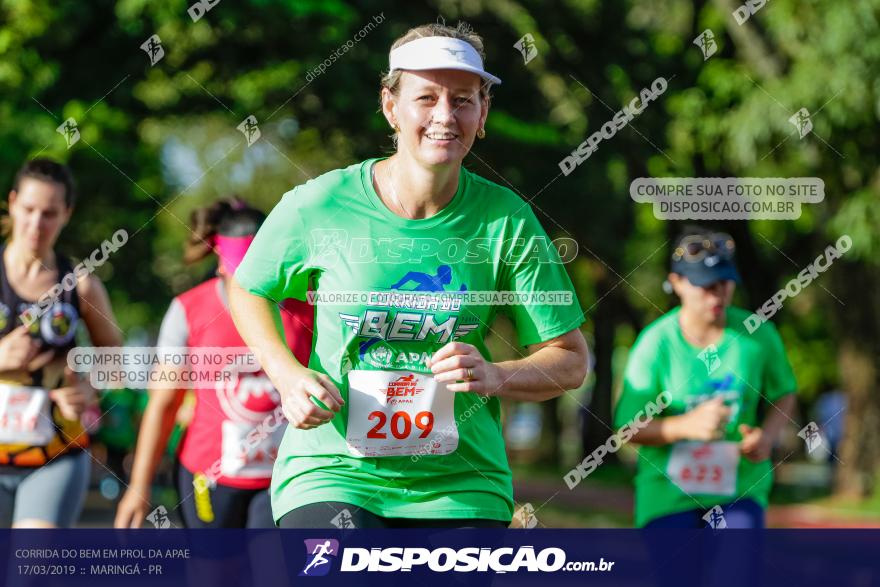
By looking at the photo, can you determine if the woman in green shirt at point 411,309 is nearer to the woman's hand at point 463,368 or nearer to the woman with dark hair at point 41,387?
the woman's hand at point 463,368

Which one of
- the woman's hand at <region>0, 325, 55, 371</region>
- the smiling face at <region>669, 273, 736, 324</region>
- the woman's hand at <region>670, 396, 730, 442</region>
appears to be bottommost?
the woman's hand at <region>670, 396, 730, 442</region>

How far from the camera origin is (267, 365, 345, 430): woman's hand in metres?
3.11

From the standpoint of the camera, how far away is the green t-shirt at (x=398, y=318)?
3.35 meters

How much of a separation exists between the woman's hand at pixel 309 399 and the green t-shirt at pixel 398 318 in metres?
0.22

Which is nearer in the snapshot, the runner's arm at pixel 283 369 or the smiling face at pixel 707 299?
the runner's arm at pixel 283 369

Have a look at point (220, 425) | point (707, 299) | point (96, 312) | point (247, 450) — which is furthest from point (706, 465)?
point (96, 312)

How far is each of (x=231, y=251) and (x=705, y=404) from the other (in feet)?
6.27

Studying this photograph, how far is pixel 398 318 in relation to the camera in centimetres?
337

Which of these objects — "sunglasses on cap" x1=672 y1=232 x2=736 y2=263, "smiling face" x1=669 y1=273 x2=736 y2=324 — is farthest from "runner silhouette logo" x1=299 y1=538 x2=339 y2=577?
"sunglasses on cap" x1=672 y1=232 x2=736 y2=263

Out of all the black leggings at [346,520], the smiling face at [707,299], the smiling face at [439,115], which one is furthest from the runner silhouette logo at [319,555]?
the smiling face at [707,299]

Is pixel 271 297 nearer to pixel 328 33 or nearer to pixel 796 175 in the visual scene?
pixel 328 33

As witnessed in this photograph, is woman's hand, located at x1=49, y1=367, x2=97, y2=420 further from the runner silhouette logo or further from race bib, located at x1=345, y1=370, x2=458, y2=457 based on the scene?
race bib, located at x1=345, y1=370, x2=458, y2=457

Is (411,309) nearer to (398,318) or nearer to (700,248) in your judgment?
(398,318)

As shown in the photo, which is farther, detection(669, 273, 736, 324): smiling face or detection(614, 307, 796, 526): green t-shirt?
detection(669, 273, 736, 324): smiling face
